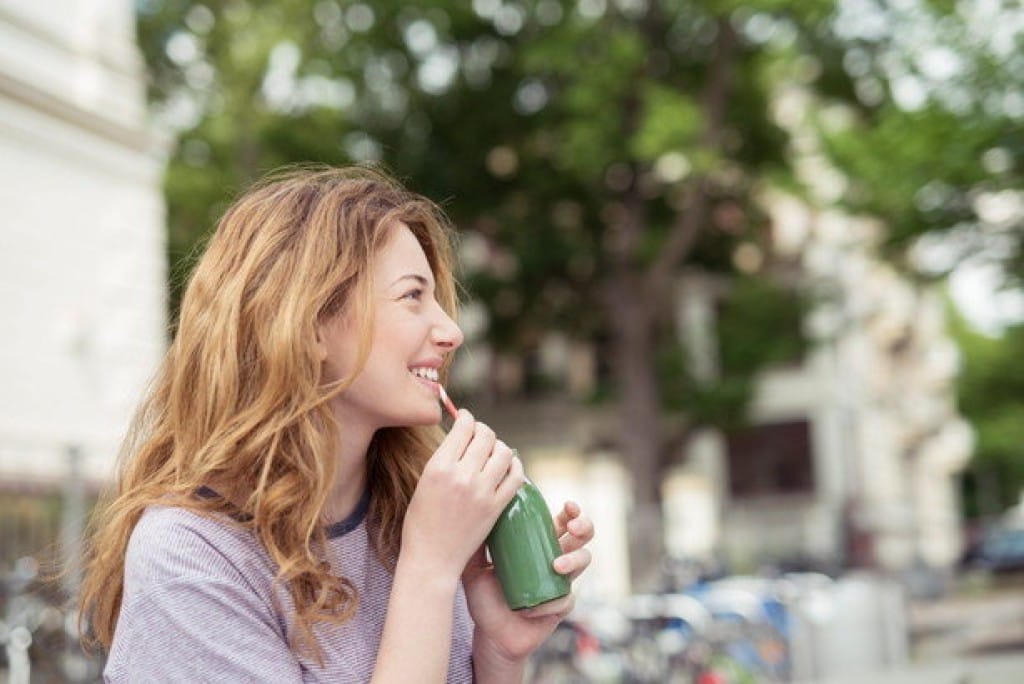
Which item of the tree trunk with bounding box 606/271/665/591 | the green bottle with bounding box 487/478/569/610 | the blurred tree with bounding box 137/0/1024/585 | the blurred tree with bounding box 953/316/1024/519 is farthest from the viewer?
the blurred tree with bounding box 953/316/1024/519

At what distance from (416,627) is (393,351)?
31 centimetres

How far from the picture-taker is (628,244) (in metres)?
23.0

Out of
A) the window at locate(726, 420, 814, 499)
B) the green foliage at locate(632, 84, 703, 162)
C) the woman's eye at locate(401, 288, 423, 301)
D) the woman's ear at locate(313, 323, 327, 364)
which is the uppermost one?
the green foliage at locate(632, 84, 703, 162)

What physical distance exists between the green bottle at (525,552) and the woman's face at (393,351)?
0.14 metres

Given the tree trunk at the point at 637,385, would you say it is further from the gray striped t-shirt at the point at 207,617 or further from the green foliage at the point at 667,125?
the gray striped t-shirt at the point at 207,617

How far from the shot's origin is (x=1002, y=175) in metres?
13.8

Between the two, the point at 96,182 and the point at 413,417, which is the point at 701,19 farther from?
the point at 413,417

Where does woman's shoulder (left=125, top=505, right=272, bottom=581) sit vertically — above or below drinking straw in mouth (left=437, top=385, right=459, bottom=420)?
below

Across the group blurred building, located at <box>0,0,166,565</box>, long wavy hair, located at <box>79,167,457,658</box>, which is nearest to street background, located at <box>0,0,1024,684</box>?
blurred building, located at <box>0,0,166,565</box>

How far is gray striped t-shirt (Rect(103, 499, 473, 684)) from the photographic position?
53.1 inches

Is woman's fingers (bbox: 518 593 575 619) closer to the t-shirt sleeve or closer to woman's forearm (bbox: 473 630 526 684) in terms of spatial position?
woman's forearm (bbox: 473 630 526 684)

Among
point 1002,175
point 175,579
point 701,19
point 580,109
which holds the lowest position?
point 175,579

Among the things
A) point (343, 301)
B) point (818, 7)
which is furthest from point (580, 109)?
point (343, 301)

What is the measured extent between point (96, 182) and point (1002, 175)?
9783mm
